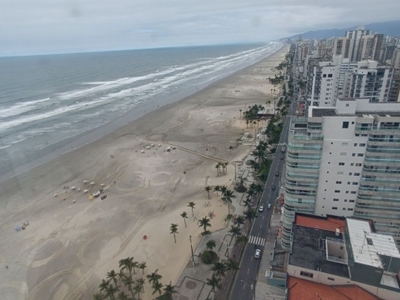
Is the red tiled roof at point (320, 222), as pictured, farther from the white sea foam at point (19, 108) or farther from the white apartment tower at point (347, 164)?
the white sea foam at point (19, 108)

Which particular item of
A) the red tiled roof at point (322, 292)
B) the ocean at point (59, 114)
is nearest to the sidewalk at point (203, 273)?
the red tiled roof at point (322, 292)

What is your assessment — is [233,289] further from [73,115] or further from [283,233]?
[73,115]

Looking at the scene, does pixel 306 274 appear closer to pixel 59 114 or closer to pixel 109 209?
pixel 109 209

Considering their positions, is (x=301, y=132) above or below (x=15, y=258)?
above

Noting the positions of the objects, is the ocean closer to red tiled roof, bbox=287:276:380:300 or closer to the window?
red tiled roof, bbox=287:276:380:300

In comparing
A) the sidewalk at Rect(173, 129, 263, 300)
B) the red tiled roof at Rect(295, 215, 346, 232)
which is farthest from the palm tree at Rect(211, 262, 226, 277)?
the red tiled roof at Rect(295, 215, 346, 232)

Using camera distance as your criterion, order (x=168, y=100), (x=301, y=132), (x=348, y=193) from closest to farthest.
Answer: (x=301, y=132) < (x=348, y=193) < (x=168, y=100)

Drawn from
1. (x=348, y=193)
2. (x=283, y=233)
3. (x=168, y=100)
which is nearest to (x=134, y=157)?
(x=283, y=233)
